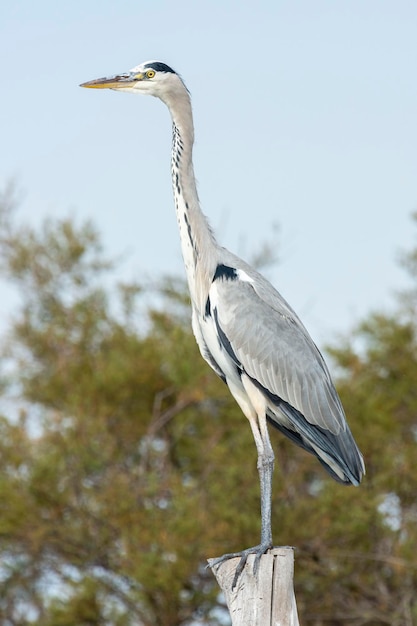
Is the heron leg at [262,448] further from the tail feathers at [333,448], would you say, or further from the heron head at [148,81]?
the heron head at [148,81]

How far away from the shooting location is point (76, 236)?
15.6 m

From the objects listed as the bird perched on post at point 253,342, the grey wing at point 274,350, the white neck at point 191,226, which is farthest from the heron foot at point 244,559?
the white neck at point 191,226

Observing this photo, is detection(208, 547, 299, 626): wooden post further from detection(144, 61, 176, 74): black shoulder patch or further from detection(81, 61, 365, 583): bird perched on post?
detection(144, 61, 176, 74): black shoulder patch

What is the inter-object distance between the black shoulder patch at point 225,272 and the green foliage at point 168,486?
6.63 m

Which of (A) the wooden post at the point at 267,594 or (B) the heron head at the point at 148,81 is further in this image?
(B) the heron head at the point at 148,81

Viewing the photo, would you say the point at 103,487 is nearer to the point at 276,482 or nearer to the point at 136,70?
the point at 276,482

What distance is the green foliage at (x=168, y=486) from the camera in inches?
484

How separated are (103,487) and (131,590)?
4.04 ft

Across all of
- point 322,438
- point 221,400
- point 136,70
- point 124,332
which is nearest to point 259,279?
point 322,438

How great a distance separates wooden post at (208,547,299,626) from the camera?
4.26 meters

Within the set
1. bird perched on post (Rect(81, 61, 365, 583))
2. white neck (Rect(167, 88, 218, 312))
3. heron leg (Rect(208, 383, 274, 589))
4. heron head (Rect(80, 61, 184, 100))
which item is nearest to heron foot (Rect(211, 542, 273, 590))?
heron leg (Rect(208, 383, 274, 589))

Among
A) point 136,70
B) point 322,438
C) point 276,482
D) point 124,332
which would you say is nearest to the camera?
point 322,438

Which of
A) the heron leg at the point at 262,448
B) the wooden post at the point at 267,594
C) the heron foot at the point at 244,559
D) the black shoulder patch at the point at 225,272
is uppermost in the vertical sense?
the black shoulder patch at the point at 225,272

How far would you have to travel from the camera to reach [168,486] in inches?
522
